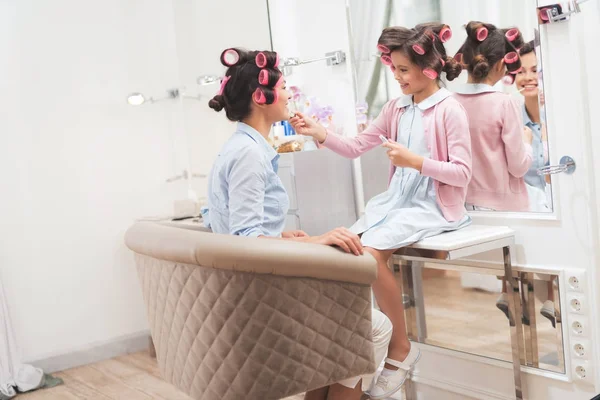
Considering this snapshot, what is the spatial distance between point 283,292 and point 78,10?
2866mm

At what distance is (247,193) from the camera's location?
5.99ft

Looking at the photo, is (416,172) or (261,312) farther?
(416,172)

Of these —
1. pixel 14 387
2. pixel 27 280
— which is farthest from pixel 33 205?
pixel 14 387

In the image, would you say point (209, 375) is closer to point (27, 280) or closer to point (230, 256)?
point (230, 256)

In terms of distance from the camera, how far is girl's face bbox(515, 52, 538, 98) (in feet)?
7.11

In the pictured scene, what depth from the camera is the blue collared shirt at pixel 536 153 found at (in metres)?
2.19

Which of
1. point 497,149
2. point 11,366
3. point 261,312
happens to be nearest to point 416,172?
point 497,149

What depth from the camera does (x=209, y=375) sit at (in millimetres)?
1621

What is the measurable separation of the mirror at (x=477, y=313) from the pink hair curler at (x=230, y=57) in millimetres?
1154

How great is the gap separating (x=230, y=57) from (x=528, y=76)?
1.00 meters

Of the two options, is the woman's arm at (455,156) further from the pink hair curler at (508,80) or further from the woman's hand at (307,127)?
the woman's hand at (307,127)

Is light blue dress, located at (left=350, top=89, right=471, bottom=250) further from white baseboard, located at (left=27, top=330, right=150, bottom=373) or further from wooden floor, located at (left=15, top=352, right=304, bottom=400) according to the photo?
white baseboard, located at (left=27, top=330, right=150, bottom=373)

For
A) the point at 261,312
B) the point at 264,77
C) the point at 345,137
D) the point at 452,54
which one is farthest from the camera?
the point at 345,137

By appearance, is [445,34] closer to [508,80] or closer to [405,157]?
[508,80]
